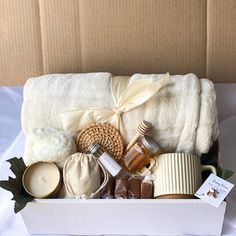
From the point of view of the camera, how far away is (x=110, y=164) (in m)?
0.90

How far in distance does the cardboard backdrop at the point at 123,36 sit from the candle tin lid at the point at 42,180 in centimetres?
35

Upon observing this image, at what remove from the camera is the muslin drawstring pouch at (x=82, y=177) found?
86 cm

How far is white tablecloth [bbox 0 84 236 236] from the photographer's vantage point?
91cm

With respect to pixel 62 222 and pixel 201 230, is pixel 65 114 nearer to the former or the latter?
pixel 62 222

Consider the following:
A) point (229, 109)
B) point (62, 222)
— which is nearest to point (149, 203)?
point (62, 222)

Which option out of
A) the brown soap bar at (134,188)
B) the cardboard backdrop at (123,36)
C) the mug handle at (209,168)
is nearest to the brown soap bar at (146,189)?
the brown soap bar at (134,188)

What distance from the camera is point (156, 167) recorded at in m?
0.90

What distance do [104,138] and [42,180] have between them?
0.52 ft

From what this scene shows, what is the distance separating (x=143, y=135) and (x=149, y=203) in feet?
0.52

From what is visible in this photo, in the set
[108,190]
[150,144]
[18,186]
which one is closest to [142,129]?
[150,144]

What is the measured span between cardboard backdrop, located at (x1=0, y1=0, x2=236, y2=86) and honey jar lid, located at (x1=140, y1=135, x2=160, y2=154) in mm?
282

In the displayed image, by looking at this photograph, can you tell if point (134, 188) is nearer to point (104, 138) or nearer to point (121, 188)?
point (121, 188)

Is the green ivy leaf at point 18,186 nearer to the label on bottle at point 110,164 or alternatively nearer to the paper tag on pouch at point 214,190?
the label on bottle at point 110,164

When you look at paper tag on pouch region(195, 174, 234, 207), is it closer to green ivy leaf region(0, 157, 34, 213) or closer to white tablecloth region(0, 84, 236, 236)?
white tablecloth region(0, 84, 236, 236)
